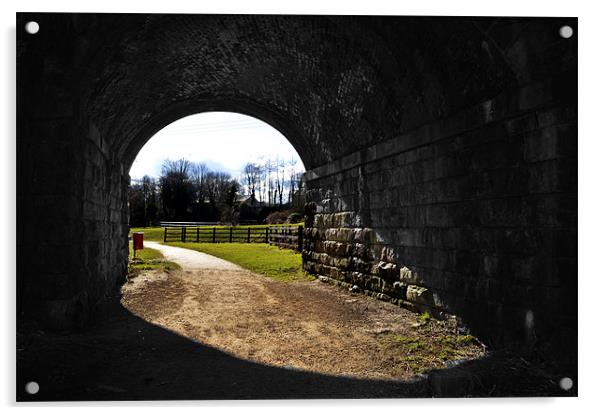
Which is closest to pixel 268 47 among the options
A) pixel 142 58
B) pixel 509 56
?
pixel 142 58

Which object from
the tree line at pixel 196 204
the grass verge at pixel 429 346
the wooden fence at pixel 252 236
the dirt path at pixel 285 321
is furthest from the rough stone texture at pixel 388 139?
the tree line at pixel 196 204

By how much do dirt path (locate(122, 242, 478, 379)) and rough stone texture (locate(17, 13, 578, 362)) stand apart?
77 centimetres

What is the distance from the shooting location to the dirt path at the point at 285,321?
5.90 m

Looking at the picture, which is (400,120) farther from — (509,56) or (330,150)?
(330,150)

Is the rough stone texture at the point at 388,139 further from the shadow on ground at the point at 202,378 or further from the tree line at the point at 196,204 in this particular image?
the tree line at the point at 196,204

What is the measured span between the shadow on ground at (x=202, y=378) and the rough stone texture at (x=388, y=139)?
0.52 metres

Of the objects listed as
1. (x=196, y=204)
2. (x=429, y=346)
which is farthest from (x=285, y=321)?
(x=196, y=204)

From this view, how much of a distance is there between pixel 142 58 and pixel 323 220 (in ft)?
20.8

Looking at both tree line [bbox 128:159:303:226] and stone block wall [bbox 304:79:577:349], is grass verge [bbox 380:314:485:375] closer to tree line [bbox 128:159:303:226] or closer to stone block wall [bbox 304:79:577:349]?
stone block wall [bbox 304:79:577:349]

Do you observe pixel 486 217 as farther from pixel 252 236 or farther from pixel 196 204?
pixel 196 204

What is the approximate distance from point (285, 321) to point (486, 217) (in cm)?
354

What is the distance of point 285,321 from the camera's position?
26.0 feet

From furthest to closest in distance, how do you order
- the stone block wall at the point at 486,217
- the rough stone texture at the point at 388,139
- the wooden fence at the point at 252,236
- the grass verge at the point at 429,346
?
the wooden fence at the point at 252,236 → the grass verge at the point at 429,346 → the rough stone texture at the point at 388,139 → the stone block wall at the point at 486,217

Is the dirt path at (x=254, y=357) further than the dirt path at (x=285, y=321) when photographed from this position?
No
